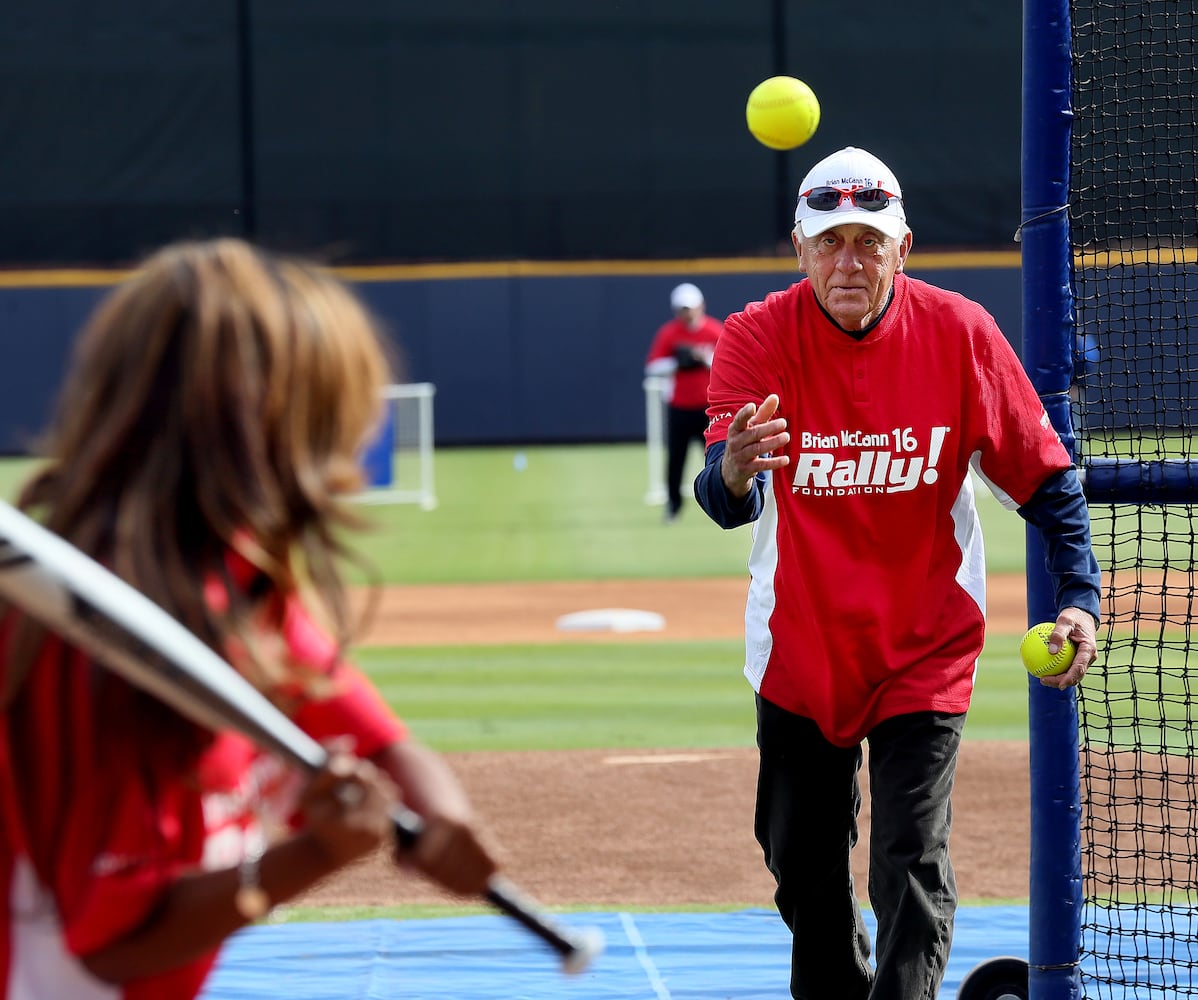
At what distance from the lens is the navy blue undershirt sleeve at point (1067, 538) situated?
4.13 meters

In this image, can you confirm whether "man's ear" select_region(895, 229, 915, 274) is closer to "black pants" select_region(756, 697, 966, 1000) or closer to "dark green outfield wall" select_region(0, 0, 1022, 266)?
"black pants" select_region(756, 697, 966, 1000)

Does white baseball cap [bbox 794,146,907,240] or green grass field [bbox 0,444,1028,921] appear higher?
Answer: white baseball cap [bbox 794,146,907,240]

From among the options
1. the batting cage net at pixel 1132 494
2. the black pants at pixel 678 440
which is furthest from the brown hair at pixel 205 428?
the black pants at pixel 678 440

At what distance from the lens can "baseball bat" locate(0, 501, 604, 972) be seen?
6.05 ft

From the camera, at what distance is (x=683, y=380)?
18.9 meters

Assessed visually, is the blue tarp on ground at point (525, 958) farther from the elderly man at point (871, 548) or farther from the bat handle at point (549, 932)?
the bat handle at point (549, 932)

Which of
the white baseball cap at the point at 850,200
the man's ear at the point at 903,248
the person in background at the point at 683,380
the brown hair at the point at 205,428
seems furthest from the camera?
the person in background at the point at 683,380

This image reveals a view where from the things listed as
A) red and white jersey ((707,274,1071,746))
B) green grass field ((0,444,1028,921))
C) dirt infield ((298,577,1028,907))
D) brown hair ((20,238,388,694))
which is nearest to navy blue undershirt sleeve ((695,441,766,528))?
red and white jersey ((707,274,1071,746))

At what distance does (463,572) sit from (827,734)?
38.0ft

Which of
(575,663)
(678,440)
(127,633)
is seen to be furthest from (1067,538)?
(678,440)

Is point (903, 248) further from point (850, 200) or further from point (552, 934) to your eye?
point (552, 934)

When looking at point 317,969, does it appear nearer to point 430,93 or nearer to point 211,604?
point 211,604

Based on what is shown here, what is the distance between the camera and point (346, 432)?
2.08 m

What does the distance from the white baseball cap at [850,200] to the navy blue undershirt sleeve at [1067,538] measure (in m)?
0.80
